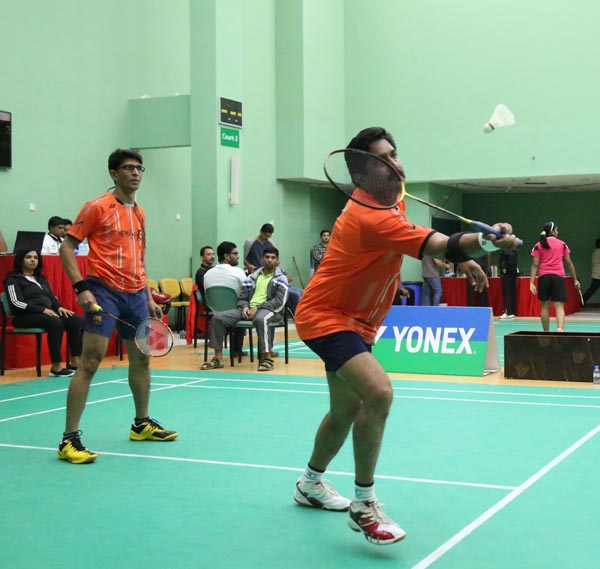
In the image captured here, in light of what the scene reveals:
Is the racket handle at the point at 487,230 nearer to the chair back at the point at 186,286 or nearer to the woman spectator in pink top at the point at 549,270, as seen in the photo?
the woman spectator in pink top at the point at 549,270

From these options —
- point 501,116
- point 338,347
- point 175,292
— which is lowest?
point 175,292

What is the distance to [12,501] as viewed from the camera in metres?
4.96

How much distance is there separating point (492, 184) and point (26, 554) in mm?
20124

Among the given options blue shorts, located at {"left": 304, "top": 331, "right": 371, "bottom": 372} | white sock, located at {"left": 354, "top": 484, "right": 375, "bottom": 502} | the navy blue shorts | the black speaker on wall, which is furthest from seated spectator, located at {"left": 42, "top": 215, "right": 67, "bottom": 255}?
white sock, located at {"left": 354, "top": 484, "right": 375, "bottom": 502}

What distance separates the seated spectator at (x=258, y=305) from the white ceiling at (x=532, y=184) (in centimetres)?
1094

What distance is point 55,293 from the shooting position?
38.4ft

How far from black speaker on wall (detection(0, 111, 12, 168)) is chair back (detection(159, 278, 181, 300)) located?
3.98 metres

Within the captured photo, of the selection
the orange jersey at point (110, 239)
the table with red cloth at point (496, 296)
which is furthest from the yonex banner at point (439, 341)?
the table with red cloth at point (496, 296)

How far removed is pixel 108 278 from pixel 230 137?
9829mm

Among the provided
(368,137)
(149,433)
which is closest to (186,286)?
(149,433)

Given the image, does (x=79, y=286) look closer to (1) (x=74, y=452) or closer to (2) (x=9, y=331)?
(1) (x=74, y=452)

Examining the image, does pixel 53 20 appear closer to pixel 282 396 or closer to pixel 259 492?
pixel 282 396

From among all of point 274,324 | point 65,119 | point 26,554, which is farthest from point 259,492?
point 65,119

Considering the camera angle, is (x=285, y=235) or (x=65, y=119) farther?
(x=285, y=235)
